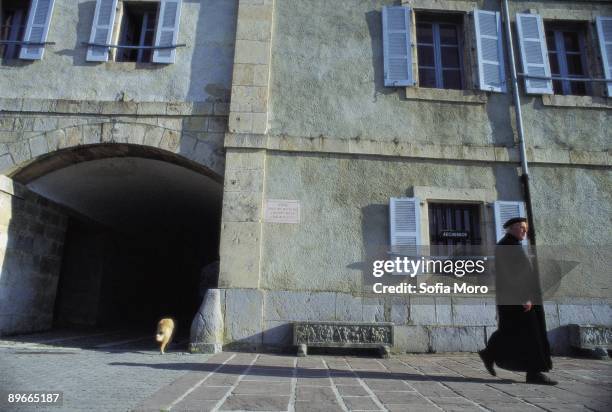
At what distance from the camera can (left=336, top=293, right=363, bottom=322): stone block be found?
571cm

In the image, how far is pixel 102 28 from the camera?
265 inches

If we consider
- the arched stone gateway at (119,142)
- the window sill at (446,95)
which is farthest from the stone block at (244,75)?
the window sill at (446,95)

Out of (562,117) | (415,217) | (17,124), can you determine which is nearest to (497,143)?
(562,117)

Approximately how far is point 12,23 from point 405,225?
761 cm

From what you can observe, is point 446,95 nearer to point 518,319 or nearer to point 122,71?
point 518,319

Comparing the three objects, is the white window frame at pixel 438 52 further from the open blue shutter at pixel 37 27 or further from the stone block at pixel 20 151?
the stone block at pixel 20 151

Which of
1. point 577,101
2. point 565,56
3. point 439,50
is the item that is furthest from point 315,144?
point 565,56

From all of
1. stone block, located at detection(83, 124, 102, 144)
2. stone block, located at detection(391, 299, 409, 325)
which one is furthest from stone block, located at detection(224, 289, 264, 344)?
stone block, located at detection(83, 124, 102, 144)

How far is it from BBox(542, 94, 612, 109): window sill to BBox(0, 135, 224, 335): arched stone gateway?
544cm

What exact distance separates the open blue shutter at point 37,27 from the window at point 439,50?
20.6 ft

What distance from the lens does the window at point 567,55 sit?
714 centimetres

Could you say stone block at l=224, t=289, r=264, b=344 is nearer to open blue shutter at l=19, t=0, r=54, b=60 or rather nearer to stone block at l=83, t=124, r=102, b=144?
stone block at l=83, t=124, r=102, b=144

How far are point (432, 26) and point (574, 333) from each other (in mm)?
5488

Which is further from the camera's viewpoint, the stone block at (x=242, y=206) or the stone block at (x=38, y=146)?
the stone block at (x=38, y=146)
